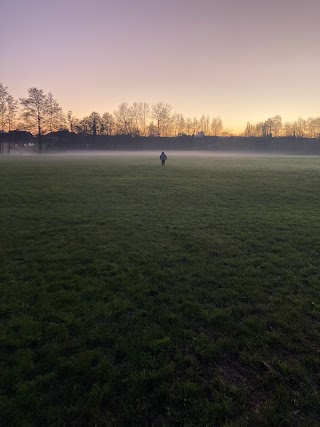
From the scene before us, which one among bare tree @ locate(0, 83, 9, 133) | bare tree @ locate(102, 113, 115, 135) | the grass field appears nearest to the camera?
the grass field

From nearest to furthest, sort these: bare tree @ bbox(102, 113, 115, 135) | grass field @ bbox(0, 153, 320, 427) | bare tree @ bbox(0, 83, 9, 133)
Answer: grass field @ bbox(0, 153, 320, 427) → bare tree @ bbox(0, 83, 9, 133) → bare tree @ bbox(102, 113, 115, 135)

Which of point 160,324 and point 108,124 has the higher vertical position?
point 108,124

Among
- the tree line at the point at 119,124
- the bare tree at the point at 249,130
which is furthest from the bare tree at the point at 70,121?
the bare tree at the point at 249,130

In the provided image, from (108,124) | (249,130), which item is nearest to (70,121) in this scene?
(108,124)

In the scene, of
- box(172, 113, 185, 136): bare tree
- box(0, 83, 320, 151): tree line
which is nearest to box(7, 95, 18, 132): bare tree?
box(0, 83, 320, 151): tree line

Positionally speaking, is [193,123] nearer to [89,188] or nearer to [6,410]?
[89,188]

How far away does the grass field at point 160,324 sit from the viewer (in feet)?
12.2

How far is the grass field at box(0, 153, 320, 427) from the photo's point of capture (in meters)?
3.72

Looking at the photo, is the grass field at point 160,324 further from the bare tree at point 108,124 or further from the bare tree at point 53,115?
the bare tree at point 108,124

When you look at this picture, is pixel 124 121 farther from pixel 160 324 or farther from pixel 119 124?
pixel 160 324

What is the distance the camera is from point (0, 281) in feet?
23.5

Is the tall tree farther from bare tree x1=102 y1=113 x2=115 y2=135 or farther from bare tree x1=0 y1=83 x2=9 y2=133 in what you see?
bare tree x1=102 y1=113 x2=115 y2=135

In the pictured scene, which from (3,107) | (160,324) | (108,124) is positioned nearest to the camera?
(160,324)

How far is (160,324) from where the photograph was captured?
17.9ft
